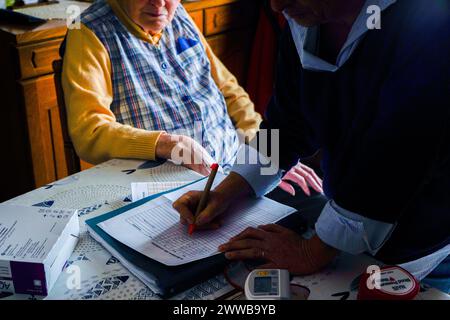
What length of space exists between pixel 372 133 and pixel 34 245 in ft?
1.81

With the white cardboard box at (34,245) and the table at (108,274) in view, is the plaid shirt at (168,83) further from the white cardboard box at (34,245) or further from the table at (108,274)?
the white cardboard box at (34,245)

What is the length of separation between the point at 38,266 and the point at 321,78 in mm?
562

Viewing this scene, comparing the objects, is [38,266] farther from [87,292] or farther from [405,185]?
[405,185]

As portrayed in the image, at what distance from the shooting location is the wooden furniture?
6.56 feet

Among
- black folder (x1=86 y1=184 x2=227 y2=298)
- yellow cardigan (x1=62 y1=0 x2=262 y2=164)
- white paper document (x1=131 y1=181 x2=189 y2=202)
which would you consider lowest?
black folder (x1=86 y1=184 x2=227 y2=298)

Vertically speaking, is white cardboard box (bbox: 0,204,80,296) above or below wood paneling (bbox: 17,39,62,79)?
below

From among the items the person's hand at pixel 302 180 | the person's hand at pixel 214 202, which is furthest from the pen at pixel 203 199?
the person's hand at pixel 302 180

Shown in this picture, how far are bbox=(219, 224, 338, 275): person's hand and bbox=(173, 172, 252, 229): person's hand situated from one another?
0.08 metres

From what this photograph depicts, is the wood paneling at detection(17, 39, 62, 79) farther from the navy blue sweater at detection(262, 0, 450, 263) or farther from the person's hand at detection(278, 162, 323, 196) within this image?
the navy blue sweater at detection(262, 0, 450, 263)

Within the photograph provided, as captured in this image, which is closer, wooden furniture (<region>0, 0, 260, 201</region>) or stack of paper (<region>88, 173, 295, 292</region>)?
Answer: stack of paper (<region>88, 173, 295, 292</region>)

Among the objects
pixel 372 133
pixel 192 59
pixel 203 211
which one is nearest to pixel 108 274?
pixel 203 211

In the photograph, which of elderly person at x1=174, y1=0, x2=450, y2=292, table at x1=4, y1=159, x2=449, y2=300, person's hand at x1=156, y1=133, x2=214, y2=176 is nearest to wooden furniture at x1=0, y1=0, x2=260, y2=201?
person's hand at x1=156, y1=133, x2=214, y2=176

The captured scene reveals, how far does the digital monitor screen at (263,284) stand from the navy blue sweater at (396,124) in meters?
0.17

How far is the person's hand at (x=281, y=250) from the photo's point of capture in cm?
87
